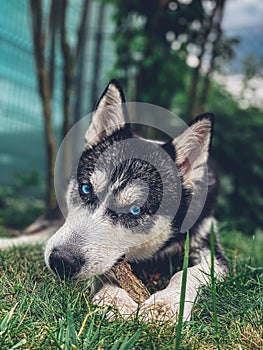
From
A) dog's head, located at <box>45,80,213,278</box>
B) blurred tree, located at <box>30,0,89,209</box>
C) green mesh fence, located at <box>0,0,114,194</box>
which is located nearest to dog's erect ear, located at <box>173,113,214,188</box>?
dog's head, located at <box>45,80,213,278</box>

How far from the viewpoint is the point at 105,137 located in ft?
10.2

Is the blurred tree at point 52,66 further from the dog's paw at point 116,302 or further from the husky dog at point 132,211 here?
the dog's paw at point 116,302

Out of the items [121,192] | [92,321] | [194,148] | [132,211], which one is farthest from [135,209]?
[92,321]

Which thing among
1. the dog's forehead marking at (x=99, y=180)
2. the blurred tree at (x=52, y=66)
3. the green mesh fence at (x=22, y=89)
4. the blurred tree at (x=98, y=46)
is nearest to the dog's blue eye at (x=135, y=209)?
the dog's forehead marking at (x=99, y=180)

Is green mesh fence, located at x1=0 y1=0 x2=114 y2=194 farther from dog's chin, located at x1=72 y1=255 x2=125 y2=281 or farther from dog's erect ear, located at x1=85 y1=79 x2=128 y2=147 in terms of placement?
dog's chin, located at x1=72 y1=255 x2=125 y2=281

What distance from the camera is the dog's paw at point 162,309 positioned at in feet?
7.33

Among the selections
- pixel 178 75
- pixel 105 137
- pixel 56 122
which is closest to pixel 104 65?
pixel 56 122

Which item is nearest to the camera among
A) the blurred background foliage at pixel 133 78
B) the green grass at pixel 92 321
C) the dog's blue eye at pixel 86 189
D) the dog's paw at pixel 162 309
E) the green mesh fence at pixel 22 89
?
the green grass at pixel 92 321

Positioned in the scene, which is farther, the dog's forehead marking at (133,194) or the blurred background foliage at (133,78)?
the blurred background foliage at (133,78)

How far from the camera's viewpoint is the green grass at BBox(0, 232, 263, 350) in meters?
1.94

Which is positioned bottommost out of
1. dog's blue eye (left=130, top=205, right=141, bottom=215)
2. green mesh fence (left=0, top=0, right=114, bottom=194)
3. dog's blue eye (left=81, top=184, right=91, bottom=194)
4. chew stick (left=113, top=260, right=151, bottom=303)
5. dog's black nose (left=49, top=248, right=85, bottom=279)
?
green mesh fence (left=0, top=0, right=114, bottom=194)

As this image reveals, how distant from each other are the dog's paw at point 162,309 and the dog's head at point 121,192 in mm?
310

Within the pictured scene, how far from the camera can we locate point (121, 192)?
2691mm

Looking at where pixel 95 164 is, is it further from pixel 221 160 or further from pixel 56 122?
pixel 56 122
